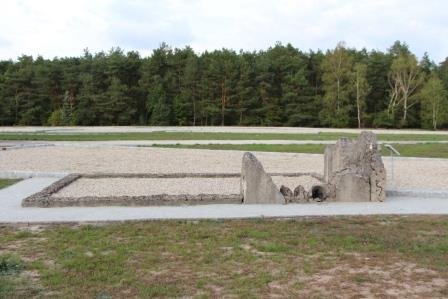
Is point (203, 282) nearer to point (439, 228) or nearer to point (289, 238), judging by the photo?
point (289, 238)

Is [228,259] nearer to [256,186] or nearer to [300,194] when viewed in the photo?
[256,186]

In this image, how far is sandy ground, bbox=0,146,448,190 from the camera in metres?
12.9

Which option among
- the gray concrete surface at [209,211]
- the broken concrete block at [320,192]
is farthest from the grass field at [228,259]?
the broken concrete block at [320,192]

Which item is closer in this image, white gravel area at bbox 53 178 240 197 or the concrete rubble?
the concrete rubble

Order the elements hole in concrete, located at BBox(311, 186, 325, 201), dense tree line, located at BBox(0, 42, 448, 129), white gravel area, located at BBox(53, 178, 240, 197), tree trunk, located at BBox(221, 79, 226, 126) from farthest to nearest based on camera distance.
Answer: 1. tree trunk, located at BBox(221, 79, 226, 126)
2. dense tree line, located at BBox(0, 42, 448, 129)
3. white gravel area, located at BBox(53, 178, 240, 197)
4. hole in concrete, located at BBox(311, 186, 325, 201)

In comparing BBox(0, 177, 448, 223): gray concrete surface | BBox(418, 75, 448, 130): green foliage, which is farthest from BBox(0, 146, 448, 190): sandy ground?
BBox(418, 75, 448, 130): green foliage

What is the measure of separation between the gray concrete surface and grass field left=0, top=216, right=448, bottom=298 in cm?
44

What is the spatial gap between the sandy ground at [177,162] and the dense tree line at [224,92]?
33.4 m

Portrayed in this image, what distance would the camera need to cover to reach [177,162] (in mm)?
15516

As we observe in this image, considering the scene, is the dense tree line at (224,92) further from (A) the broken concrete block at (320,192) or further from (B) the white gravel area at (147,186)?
(A) the broken concrete block at (320,192)

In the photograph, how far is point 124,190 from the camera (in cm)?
1023

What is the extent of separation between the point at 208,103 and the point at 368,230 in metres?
46.3

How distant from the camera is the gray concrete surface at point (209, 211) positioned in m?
7.65

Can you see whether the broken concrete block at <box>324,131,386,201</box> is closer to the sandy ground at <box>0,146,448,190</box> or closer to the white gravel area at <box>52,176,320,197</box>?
the white gravel area at <box>52,176,320,197</box>
